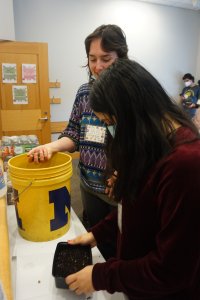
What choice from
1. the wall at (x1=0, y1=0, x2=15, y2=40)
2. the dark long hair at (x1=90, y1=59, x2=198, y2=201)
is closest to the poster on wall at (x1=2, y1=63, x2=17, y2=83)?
the wall at (x1=0, y1=0, x2=15, y2=40)

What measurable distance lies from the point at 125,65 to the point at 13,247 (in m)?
0.74

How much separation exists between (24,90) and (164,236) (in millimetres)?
3307

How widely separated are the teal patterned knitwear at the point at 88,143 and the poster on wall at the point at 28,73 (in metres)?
2.42

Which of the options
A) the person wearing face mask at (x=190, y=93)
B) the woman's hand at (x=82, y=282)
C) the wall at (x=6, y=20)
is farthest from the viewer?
the person wearing face mask at (x=190, y=93)

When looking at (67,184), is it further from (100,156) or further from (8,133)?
(8,133)

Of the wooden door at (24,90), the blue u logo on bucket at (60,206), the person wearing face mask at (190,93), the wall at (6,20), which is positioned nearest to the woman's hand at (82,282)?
the blue u logo on bucket at (60,206)

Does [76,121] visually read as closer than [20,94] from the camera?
Yes

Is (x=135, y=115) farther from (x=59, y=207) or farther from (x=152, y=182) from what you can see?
(x=59, y=207)

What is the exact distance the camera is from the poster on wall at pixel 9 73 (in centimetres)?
331

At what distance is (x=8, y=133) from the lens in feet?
11.5

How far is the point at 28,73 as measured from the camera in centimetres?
340

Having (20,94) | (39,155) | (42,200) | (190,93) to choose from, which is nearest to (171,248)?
(42,200)

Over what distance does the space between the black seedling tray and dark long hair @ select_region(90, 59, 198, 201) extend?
1.06 ft

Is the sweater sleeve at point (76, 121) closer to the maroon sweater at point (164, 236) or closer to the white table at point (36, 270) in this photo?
the white table at point (36, 270)
